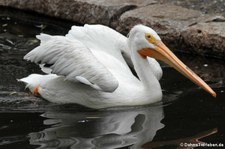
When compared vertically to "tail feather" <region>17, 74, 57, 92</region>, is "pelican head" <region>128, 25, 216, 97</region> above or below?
above

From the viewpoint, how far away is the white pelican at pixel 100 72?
529 cm

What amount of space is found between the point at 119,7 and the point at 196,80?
8.34 ft

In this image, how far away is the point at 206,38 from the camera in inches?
267

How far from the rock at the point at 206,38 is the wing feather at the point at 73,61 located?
1.79m

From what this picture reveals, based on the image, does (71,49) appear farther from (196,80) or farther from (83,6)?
(83,6)

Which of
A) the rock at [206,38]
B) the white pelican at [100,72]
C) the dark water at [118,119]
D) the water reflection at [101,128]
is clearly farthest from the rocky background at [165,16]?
the water reflection at [101,128]

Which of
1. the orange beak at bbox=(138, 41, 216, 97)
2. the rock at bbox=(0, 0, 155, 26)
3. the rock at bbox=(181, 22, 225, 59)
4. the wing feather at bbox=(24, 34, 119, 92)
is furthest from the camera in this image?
the rock at bbox=(0, 0, 155, 26)

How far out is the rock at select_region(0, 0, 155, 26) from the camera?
25.4 feet

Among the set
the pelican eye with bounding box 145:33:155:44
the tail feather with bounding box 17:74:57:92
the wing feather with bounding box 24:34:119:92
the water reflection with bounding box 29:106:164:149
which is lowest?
the water reflection with bounding box 29:106:164:149

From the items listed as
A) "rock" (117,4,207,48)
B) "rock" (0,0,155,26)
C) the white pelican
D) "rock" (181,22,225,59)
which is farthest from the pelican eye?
"rock" (0,0,155,26)

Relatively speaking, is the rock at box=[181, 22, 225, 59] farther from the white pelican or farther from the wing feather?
the wing feather

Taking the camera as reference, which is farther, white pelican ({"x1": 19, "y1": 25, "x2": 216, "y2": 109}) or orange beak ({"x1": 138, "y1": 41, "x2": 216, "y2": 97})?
orange beak ({"x1": 138, "y1": 41, "x2": 216, "y2": 97})

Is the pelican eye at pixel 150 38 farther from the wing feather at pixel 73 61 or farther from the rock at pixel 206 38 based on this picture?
the rock at pixel 206 38

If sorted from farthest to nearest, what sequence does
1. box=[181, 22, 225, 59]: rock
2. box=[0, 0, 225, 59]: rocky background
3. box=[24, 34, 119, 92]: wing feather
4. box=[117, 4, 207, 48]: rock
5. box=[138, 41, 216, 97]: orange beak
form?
box=[117, 4, 207, 48]: rock, box=[0, 0, 225, 59]: rocky background, box=[181, 22, 225, 59]: rock, box=[138, 41, 216, 97]: orange beak, box=[24, 34, 119, 92]: wing feather
